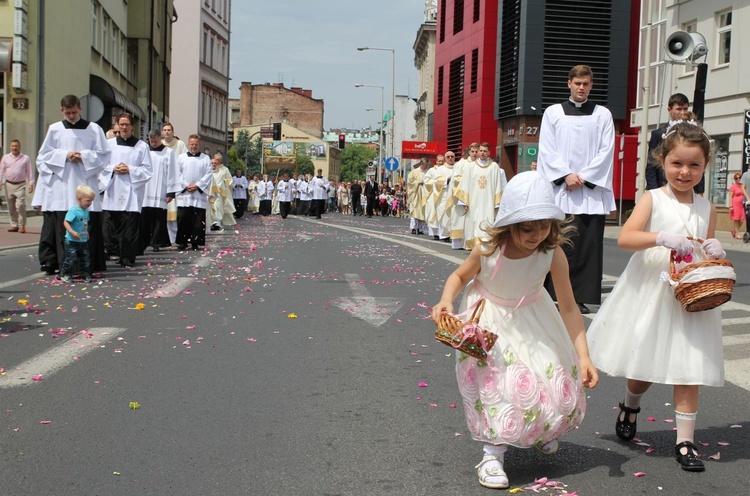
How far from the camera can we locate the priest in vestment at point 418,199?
93.2 ft

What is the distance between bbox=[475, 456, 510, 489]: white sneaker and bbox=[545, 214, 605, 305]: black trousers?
5118 mm

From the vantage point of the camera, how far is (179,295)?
10.6m

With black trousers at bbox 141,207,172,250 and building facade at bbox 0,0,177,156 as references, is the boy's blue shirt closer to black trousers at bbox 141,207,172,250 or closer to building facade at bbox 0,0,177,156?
black trousers at bbox 141,207,172,250

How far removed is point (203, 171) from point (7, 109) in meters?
9.55

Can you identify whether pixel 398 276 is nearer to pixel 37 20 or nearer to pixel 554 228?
pixel 554 228

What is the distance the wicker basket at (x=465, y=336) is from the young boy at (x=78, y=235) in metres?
8.47

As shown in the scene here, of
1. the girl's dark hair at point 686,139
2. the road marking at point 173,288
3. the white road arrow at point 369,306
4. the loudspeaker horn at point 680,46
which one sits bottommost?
the road marking at point 173,288

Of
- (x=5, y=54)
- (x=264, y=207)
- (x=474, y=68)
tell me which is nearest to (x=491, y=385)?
(x=5, y=54)

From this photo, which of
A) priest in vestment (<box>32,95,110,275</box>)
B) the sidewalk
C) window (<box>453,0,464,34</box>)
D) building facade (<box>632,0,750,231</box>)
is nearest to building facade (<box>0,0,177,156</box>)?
the sidewalk

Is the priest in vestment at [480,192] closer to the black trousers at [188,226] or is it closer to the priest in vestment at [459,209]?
the priest in vestment at [459,209]

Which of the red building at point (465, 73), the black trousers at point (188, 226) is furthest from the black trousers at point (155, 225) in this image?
the red building at point (465, 73)

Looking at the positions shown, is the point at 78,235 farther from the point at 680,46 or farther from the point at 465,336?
the point at 680,46

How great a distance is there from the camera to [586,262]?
913cm

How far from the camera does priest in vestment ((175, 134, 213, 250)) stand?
60.6 ft
